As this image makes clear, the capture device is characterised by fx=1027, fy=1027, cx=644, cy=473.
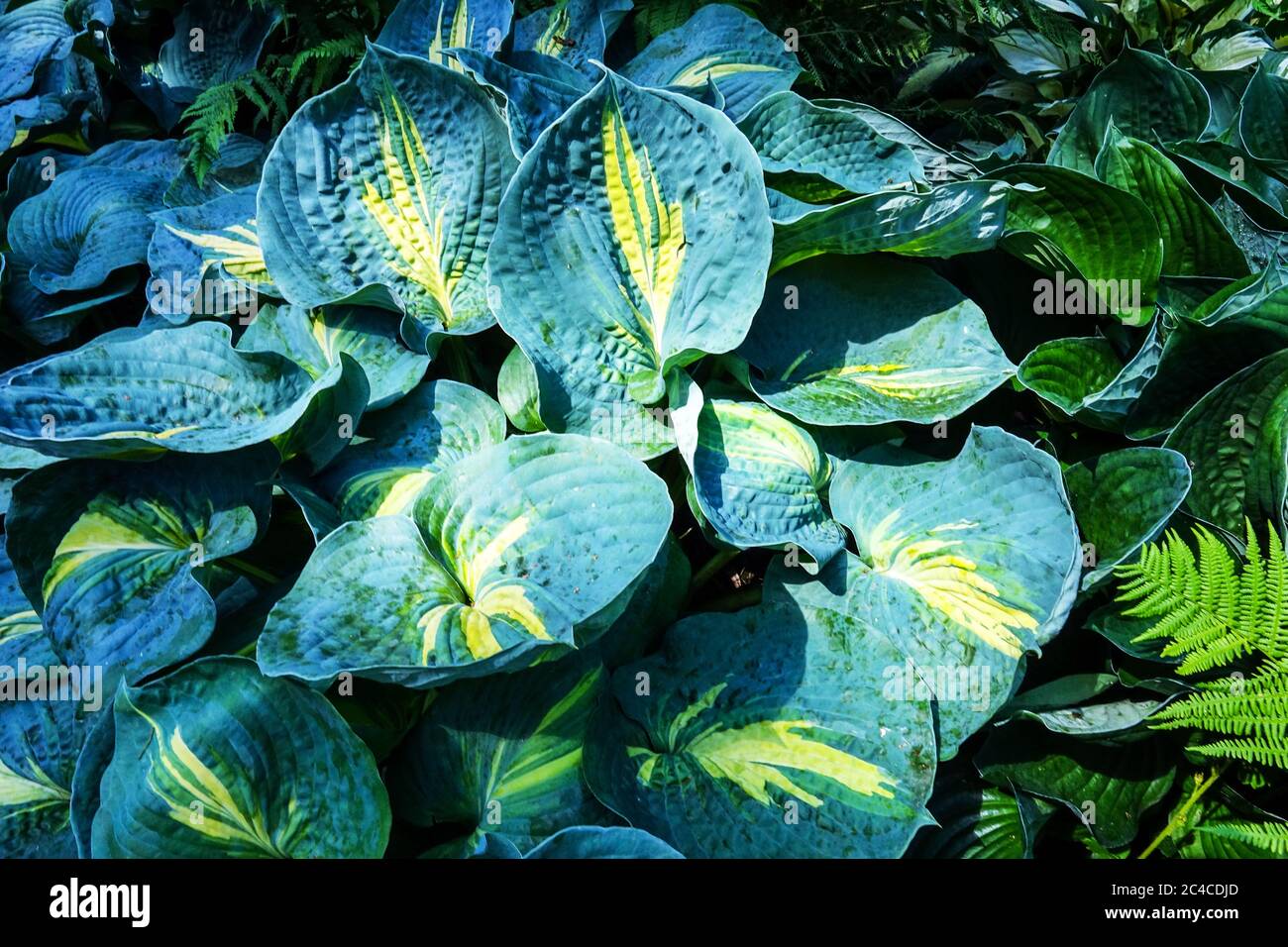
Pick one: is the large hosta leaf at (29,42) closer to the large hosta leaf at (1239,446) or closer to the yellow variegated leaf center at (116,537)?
the yellow variegated leaf center at (116,537)

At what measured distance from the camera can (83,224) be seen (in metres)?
2.09

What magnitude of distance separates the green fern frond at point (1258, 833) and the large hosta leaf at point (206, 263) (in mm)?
1719

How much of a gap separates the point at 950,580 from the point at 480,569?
67 cm

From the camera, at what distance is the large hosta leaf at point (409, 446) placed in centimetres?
159

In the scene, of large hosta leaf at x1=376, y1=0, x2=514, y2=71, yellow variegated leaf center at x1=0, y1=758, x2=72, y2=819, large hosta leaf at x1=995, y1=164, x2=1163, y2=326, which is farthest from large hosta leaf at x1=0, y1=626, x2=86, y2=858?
large hosta leaf at x1=995, y1=164, x2=1163, y2=326

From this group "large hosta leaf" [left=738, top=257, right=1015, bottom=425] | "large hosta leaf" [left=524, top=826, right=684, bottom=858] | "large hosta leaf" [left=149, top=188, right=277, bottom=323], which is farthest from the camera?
"large hosta leaf" [left=149, top=188, right=277, bottom=323]

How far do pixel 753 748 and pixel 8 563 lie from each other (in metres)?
1.24

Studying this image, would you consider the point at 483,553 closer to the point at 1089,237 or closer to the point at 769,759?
the point at 769,759

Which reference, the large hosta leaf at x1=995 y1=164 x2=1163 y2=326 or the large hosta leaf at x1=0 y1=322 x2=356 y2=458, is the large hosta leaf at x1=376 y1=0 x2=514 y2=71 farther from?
the large hosta leaf at x1=995 y1=164 x2=1163 y2=326

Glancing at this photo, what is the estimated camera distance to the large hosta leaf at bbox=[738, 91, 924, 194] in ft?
6.20

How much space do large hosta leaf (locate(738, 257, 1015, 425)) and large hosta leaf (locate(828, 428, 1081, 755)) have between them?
0.12 meters

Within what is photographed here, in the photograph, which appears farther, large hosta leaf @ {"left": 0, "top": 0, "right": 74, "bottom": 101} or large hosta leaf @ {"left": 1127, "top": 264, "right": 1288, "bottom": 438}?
large hosta leaf @ {"left": 0, "top": 0, "right": 74, "bottom": 101}

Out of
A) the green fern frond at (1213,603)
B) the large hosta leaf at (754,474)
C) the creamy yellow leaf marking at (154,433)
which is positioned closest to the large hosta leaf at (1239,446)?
the green fern frond at (1213,603)

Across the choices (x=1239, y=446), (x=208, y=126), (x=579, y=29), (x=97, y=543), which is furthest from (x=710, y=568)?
(x=208, y=126)
